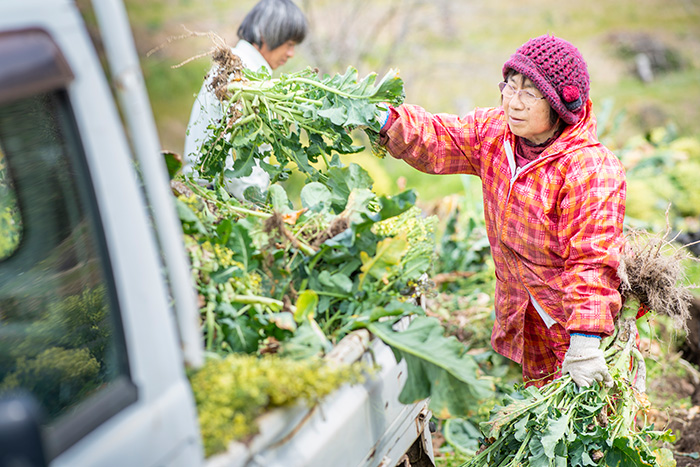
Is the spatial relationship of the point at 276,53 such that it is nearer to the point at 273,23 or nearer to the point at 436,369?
the point at 273,23

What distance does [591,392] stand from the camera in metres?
2.22

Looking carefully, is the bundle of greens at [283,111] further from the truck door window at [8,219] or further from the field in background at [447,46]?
the field in background at [447,46]

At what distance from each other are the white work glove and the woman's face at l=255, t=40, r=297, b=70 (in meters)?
2.25

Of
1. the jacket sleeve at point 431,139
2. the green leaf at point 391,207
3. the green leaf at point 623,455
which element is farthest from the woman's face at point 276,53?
the green leaf at point 623,455

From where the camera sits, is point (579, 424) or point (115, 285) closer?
point (115, 285)

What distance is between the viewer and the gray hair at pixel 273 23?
3.46 meters

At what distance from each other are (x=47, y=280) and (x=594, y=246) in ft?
5.82

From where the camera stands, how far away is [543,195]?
7.65ft

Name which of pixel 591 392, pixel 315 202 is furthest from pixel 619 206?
pixel 315 202

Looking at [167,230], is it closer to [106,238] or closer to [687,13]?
[106,238]

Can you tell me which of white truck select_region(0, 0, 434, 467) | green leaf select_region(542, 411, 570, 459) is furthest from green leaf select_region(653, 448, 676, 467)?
white truck select_region(0, 0, 434, 467)

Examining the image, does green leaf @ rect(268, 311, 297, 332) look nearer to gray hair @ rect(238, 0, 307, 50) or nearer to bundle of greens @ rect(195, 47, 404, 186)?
bundle of greens @ rect(195, 47, 404, 186)

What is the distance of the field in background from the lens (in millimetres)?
9094

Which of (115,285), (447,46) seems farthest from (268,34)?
(447,46)
